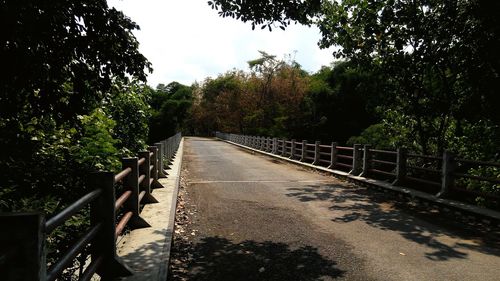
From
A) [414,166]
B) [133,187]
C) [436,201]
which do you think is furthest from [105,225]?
[414,166]

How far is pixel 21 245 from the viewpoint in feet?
7.67

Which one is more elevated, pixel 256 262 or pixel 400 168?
pixel 400 168

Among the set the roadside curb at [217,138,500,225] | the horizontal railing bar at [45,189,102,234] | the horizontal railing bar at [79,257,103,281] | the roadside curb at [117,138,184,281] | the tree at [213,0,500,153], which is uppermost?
the tree at [213,0,500,153]

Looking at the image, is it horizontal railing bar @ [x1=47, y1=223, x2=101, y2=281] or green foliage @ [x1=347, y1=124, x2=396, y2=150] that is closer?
horizontal railing bar @ [x1=47, y1=223, x2=101, y2=281]

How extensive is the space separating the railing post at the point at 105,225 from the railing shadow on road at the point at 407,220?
14.0ft

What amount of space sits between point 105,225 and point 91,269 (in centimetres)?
62

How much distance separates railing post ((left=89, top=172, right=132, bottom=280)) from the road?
40.4 inches

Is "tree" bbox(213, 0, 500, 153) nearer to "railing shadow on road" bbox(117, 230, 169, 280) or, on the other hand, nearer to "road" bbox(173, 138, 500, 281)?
"road" bbox(173, 138, 500, 281)

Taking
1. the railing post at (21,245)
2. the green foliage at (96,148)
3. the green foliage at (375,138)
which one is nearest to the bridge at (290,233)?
the railing post at (21,245)

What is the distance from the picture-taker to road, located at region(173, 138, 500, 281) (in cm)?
516

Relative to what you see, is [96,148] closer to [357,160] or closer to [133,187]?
[133,187]

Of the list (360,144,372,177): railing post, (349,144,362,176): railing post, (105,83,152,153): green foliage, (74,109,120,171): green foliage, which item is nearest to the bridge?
(74,109,120,171): green foliage

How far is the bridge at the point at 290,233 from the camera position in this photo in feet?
14.9

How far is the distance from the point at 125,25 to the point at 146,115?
24.4 ft
